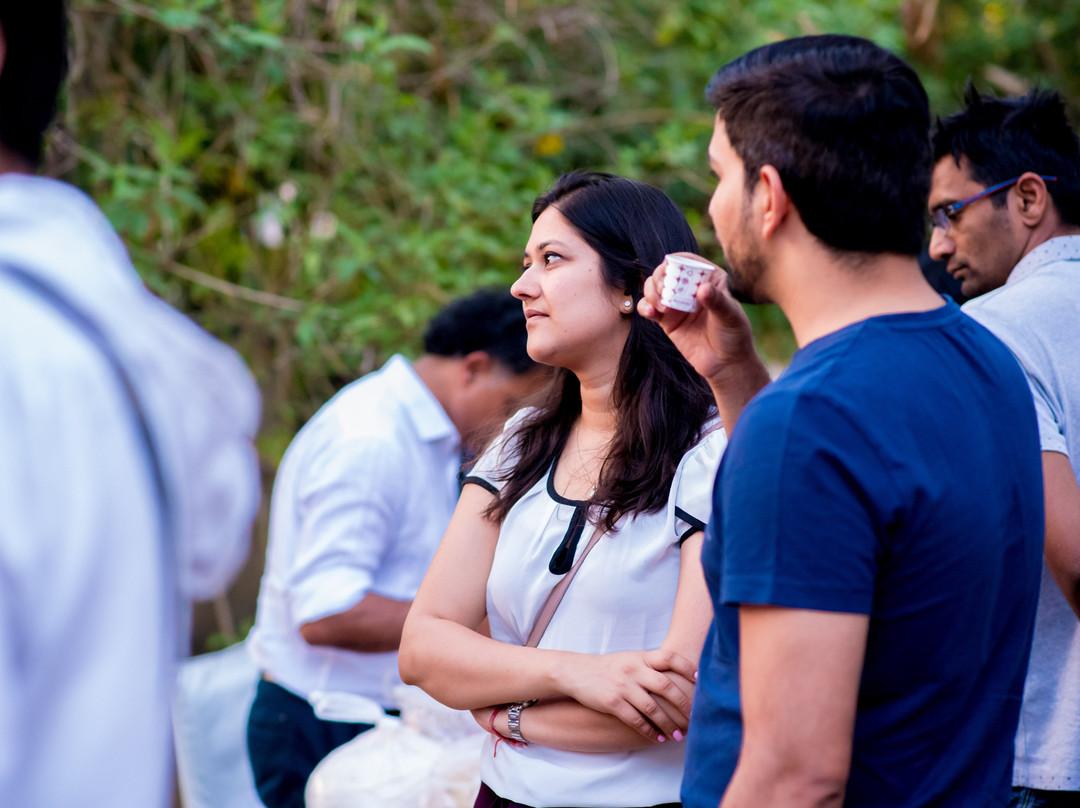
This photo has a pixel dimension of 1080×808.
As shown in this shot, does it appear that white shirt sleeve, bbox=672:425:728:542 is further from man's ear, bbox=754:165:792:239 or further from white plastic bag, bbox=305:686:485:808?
white plastic bag, bbox=305:686:485:808

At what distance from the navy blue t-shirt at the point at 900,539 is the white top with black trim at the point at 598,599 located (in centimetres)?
44

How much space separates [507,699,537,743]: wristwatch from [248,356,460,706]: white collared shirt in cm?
104

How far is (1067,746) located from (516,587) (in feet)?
3.67

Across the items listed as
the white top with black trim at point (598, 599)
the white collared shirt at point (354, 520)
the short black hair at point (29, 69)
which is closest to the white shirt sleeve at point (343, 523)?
the white collared shirt at point (354, 520)

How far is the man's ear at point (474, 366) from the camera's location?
10.7 ft

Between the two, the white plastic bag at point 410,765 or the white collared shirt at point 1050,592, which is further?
the white plastic bag at point 410,765

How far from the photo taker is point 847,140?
1.23 metres

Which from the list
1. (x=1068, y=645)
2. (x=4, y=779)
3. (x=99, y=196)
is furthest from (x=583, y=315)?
(x=99, y=196)

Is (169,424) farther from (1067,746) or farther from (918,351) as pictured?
(1067,746)

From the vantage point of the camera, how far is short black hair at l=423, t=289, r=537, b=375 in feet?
10.7

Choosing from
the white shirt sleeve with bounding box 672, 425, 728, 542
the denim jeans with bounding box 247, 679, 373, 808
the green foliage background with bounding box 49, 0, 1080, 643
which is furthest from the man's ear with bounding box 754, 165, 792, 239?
the green foliage background with bounding box 49, 0, 1080, 643

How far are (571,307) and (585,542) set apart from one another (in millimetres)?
498

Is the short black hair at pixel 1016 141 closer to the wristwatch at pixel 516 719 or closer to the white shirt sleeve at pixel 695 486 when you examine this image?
the white shirt sleeve at pixel 695 486

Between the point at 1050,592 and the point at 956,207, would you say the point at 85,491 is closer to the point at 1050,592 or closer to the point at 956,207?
the point at 1050,592
